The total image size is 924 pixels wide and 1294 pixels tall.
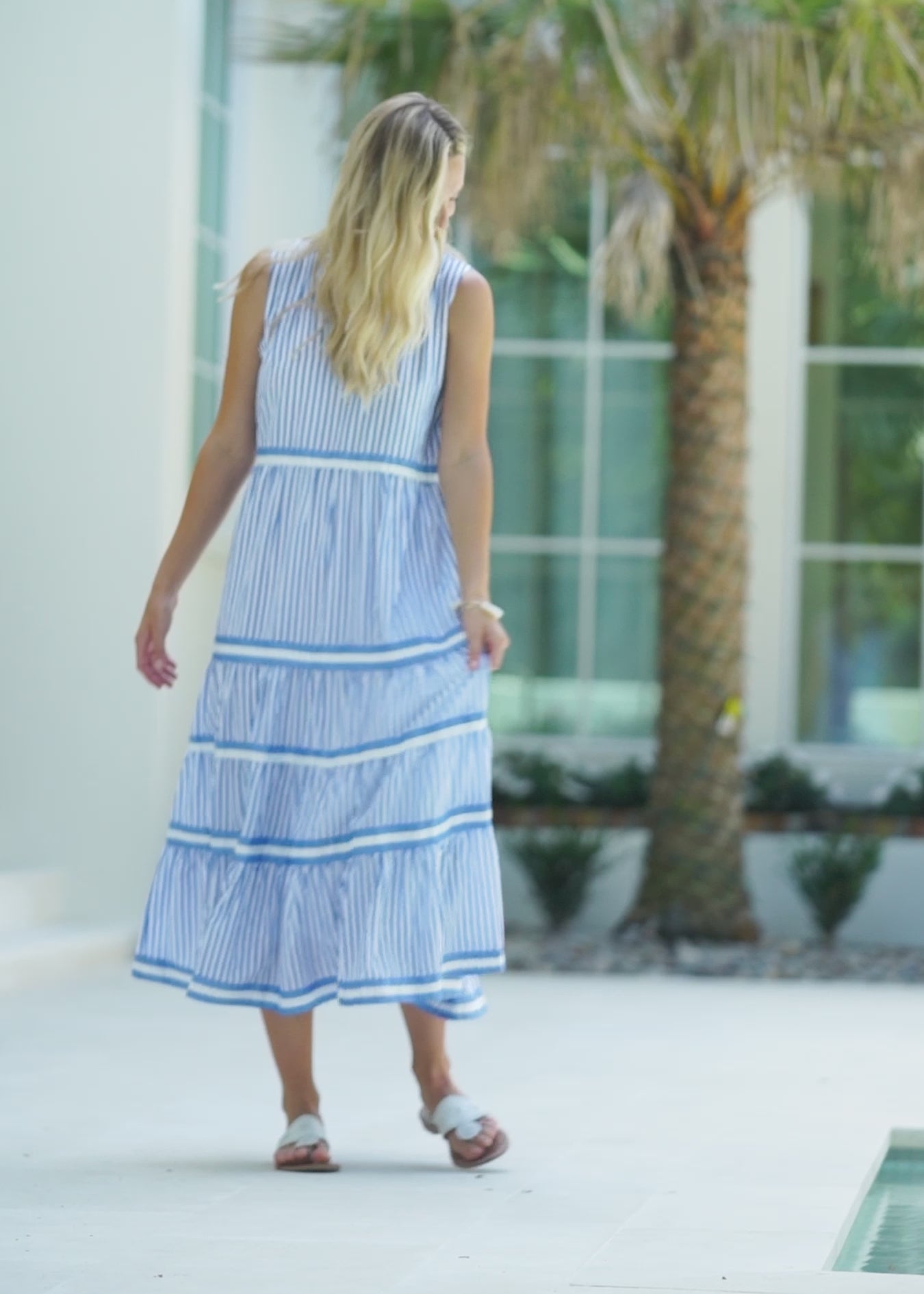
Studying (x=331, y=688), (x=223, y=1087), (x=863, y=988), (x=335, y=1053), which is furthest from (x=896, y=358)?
(x=331, y=688)

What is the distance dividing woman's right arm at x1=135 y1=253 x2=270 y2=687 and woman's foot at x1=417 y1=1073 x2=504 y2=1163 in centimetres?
81

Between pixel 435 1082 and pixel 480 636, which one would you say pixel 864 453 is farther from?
pixel 435 1082

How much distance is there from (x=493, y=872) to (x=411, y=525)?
0.60m

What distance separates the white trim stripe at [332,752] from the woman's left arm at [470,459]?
0.12m

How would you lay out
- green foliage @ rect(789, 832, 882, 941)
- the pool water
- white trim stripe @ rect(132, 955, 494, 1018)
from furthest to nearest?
green foliage @ rect(789, 832, 882, 941), white trim stripe @ rect(132, 955, 494, 1018), the pool water

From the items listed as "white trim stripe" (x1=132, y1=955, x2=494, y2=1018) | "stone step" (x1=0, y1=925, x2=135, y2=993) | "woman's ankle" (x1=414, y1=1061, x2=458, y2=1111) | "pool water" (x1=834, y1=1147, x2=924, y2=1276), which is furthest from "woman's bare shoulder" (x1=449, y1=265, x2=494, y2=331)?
"stone step" (x1=0, y1=925, x2=135, y2=993)

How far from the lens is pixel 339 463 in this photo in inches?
138

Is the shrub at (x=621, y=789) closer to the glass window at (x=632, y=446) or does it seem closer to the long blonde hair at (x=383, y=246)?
the glass window at (x=632, y=446)

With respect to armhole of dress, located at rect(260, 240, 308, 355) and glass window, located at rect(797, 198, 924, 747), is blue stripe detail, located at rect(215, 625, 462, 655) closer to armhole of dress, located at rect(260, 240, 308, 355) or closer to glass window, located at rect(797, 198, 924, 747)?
armhole of dress, located at rect(260, 240, 308, 355)

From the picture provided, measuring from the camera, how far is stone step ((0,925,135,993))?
6.45 m

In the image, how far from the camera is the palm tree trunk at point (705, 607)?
26.6 feet

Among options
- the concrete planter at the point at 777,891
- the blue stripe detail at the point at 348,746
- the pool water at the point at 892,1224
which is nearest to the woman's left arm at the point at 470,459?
the blue stripe detail at the point at 348,746

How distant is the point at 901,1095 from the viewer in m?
4.64

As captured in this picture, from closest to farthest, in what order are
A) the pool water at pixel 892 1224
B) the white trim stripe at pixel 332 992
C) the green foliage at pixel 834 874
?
the pool water at pixel 892 1224 → the white trim stripe at pixel 332 992 → the green foliage at pixel 834 874
